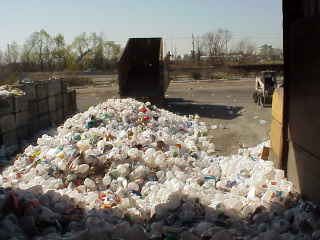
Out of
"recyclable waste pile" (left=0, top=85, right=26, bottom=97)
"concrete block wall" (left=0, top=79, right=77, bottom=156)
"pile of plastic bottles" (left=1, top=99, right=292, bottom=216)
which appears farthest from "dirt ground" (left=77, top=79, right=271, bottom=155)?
"recyclable waste pile" (left=0, top=85, right=26, bottom=97)

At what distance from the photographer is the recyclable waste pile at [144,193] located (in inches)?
158

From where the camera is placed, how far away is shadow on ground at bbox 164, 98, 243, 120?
12306 millimetres

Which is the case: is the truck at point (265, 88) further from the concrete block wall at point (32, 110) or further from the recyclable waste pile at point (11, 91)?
the recyclable waste pile at point (11, 91)

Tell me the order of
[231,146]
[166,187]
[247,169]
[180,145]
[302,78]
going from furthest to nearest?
[231,146] < [180,145] < [247,169] < [166,187] < [302,78]

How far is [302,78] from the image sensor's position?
15.2 ft

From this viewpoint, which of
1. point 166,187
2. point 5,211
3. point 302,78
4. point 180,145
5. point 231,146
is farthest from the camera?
point 231,146

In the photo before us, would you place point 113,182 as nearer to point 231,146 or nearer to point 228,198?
point 228,198

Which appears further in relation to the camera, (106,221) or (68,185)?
(68,185)

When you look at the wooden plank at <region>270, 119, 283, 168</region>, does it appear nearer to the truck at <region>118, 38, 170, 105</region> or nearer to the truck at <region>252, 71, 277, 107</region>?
the truck at <region>252, 71, 277, 107</region>

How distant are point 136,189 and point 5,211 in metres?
1.76

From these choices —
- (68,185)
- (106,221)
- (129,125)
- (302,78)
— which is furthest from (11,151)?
(302,78)

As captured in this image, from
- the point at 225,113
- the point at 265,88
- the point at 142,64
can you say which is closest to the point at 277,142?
the point at 225,113

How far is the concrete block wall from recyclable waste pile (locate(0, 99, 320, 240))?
1549 mm

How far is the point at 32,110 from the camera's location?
10539mm
